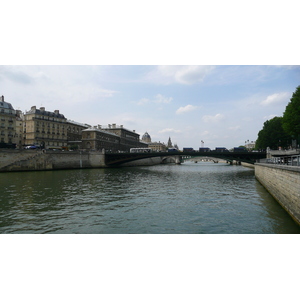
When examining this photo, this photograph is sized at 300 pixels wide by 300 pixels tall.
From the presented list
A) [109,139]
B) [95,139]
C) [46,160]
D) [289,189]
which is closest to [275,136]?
[289,189]

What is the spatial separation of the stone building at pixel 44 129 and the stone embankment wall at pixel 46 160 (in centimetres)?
1686

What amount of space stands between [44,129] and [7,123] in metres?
11.5

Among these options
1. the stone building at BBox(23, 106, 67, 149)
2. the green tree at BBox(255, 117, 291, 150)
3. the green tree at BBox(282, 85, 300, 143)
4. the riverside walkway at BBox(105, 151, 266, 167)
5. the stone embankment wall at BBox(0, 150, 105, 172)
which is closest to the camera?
the green tree at BBox(282, 85, 300, 143)

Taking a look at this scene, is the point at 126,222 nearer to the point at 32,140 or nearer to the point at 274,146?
the point at 274,146

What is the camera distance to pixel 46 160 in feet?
178

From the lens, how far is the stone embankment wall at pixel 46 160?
48562 millimetres


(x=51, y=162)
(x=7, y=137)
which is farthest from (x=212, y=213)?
(x=7, y=137)

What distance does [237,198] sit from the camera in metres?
20.3

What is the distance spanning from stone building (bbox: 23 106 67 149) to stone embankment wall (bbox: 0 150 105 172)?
16.9m

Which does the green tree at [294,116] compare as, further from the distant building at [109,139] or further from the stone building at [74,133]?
the stone building at [74,133]

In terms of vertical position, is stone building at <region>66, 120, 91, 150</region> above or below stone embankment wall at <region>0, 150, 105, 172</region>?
above

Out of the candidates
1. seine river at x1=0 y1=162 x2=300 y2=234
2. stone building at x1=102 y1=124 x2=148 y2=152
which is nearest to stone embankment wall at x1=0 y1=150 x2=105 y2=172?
seine river at x1=0 y1=162 x2=300 y2=234

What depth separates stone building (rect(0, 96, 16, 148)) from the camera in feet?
213

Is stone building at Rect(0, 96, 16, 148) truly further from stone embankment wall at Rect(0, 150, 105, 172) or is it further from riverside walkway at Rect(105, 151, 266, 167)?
riverside walkway at Rect(105, 151, 266, 167)
